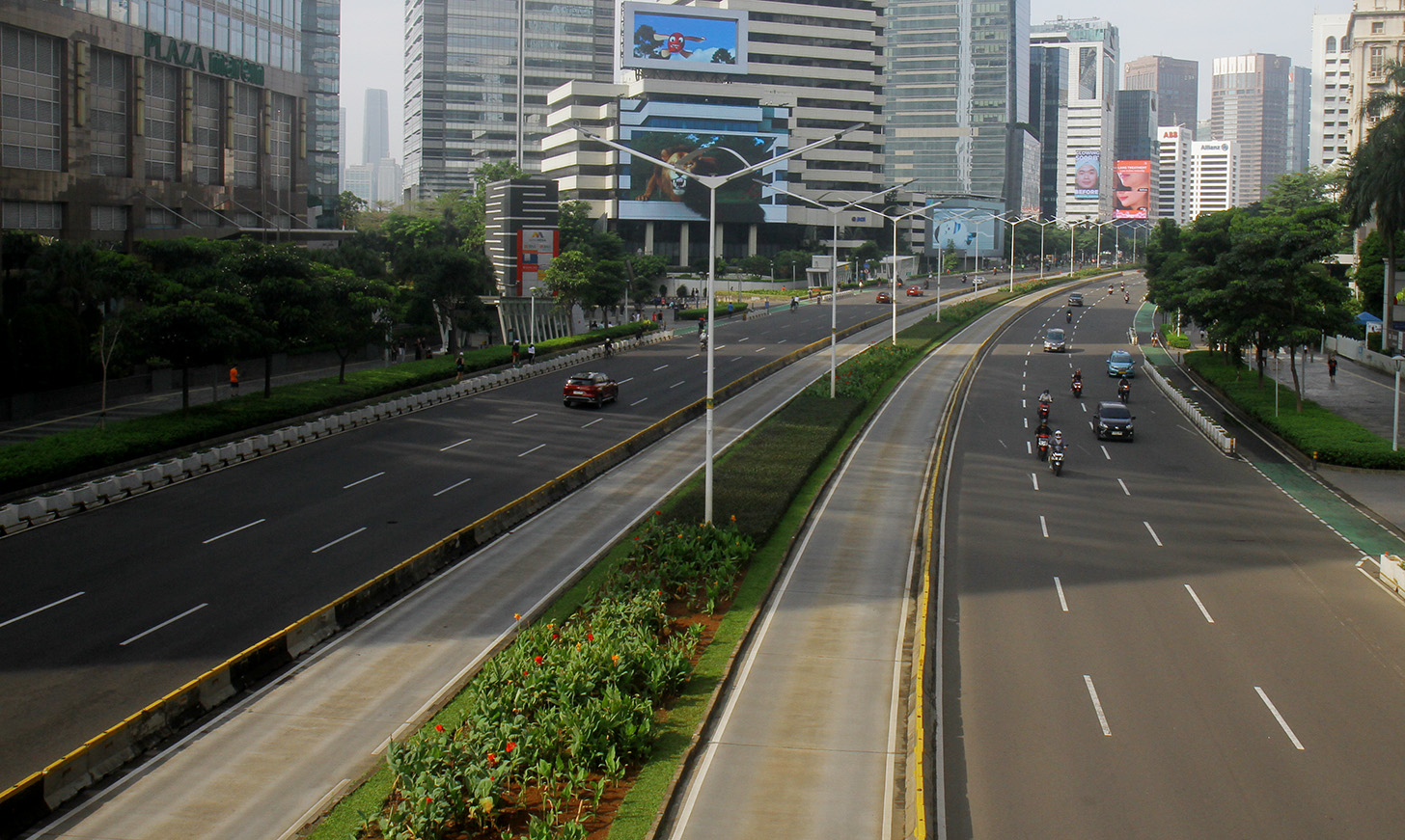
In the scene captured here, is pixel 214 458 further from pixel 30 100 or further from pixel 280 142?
pixel 280 142

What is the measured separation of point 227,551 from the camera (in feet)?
101

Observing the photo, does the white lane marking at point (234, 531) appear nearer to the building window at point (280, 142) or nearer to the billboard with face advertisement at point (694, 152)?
the building window at point (280, 142)

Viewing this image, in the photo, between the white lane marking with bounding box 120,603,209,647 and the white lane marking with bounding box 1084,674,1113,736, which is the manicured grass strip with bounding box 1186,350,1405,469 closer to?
the white lane marking with bounding box 1084,674,1113,736

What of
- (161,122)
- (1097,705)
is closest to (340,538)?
(1097,705)

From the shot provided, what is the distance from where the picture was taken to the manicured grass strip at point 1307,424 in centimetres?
4378

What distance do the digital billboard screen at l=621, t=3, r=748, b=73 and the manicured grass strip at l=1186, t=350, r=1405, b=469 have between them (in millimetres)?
107555

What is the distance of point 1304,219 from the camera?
2586 inches

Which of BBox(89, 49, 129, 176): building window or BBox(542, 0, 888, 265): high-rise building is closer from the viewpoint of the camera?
BBox(89, 49, 129, 176): building window

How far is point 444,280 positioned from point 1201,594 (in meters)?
54.6

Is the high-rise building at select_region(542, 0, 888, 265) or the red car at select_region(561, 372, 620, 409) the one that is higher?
the high-rise building at select_region(542, 0, 888, 265)

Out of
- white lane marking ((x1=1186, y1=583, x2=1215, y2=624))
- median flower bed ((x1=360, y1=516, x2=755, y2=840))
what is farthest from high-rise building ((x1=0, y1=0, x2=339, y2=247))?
white lane marking ((x1=1186, y1=583, x2=1215, y2=624))

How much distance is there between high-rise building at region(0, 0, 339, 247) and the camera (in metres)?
62.8

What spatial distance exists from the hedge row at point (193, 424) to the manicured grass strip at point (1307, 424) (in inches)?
1586

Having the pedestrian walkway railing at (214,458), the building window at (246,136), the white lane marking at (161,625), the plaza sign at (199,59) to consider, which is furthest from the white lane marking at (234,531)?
the building window at (246,136)
